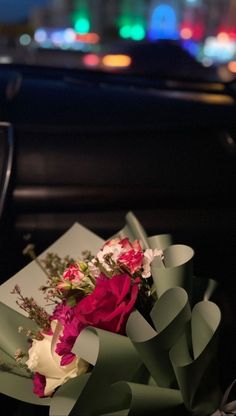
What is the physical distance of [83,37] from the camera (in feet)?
23.0

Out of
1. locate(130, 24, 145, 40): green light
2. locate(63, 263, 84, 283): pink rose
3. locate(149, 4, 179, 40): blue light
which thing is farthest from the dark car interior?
locate(149, 4, 179, 40): blue light

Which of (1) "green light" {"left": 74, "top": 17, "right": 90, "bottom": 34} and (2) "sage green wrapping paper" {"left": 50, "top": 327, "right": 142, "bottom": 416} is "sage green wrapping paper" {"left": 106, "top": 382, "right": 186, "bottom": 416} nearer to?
(2) "sage green wrapping paper" {"left": 50, "top": 327, "right": 142, "bottom": 416}

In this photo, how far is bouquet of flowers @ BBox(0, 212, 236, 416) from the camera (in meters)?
0.68

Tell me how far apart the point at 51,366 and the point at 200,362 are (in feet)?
0.57

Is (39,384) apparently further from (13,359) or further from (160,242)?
(160,242)

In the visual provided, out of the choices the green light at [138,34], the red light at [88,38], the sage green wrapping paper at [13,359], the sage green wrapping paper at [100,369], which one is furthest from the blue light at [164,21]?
the sage green wrapping paper at [100,369]

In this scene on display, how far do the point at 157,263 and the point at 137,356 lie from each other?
13 cm

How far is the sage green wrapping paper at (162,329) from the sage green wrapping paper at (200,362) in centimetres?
2

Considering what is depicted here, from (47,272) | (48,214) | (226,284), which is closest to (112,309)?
(47,272)

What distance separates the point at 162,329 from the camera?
0.68 m

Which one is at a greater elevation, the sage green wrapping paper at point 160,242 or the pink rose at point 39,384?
the sage green wrapping paper at point 160,242

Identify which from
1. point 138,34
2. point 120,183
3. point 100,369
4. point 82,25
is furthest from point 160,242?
point 82,25

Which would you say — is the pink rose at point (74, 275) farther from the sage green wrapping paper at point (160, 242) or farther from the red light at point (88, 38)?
the red light at point (88, 38)

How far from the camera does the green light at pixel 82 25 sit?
7.52m
